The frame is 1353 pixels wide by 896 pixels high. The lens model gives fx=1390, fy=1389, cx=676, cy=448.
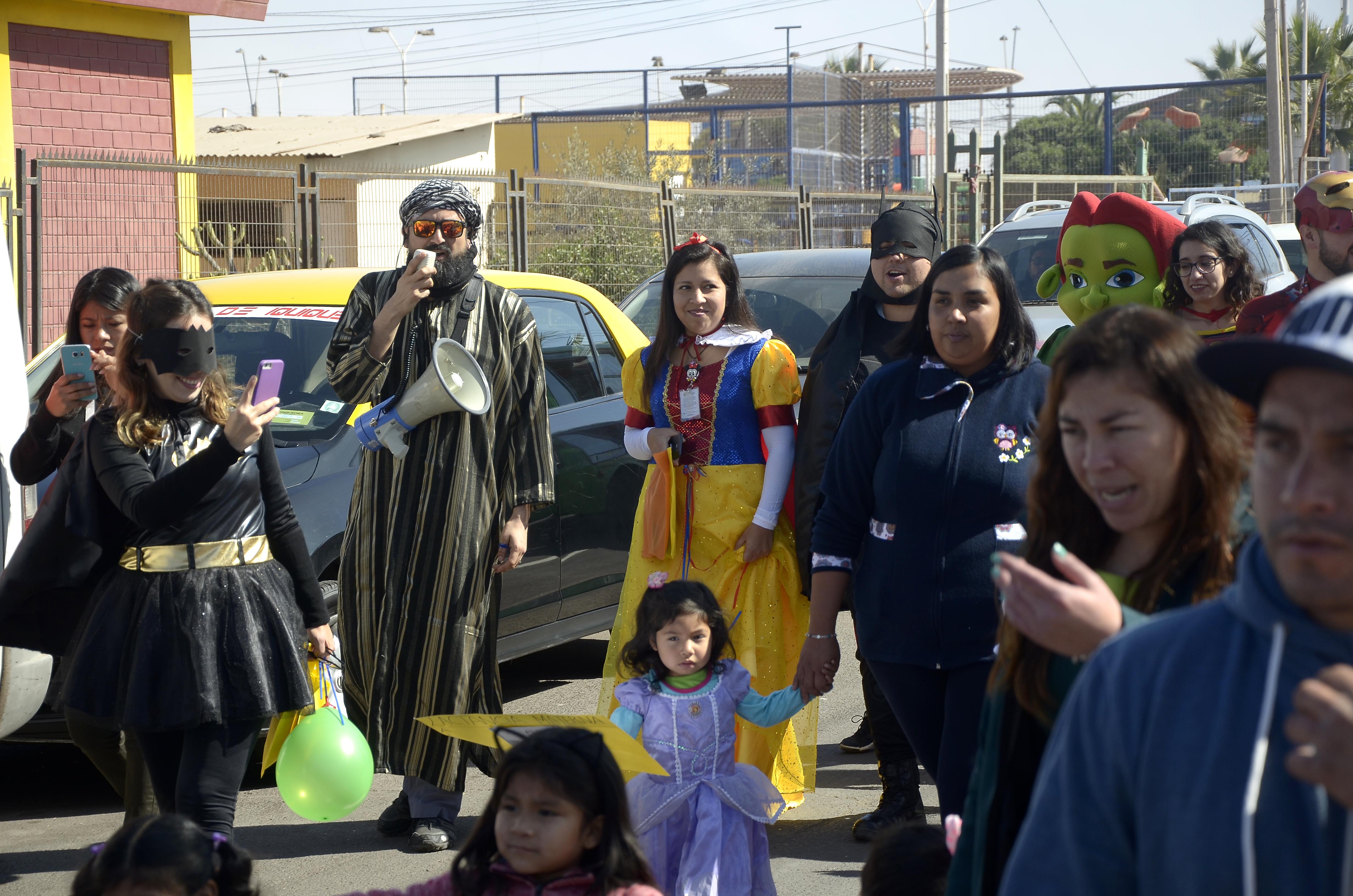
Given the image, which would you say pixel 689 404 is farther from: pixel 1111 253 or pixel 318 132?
pixel 318 132

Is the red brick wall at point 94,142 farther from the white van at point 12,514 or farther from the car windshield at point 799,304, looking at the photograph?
the white van at point 12,514

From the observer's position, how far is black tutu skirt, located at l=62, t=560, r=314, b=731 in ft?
11.3

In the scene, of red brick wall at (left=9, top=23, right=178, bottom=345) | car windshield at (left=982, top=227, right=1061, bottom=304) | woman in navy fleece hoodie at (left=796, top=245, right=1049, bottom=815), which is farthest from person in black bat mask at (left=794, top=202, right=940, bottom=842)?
red brick wall at (left=9, top=23, right=178, bottom=345)

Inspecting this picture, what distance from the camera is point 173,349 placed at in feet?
11.7

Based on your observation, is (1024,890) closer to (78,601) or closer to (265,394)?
(265,394)

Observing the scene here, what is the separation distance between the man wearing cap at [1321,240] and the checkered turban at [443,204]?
100 inches

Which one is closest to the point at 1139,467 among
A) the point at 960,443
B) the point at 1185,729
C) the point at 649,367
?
the point at 1185,729

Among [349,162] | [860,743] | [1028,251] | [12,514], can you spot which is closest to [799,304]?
[1028,251]

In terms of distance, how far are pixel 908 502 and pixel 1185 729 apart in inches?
78.1

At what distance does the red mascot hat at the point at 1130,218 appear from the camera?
4.90 metres

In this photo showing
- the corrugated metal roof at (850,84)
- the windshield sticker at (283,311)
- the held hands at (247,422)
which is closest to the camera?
the held hands at (247,422)

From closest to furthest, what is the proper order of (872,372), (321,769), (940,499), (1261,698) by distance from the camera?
(1261,698) → (940,499) → (321,769) → (872,372)

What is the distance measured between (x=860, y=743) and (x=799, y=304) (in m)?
3.49

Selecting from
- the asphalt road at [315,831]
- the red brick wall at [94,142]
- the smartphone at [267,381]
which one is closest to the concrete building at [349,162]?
the red brick wall at [94,142]
